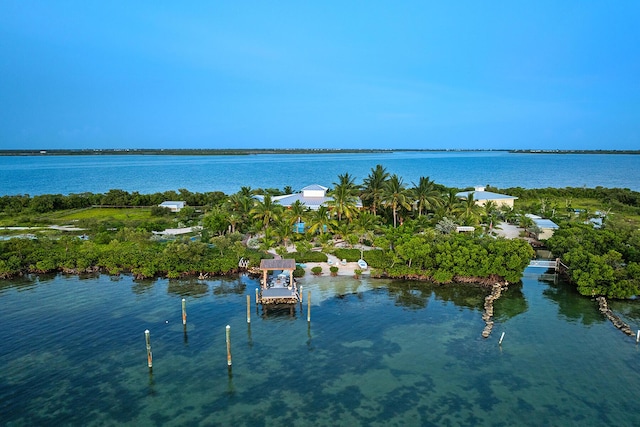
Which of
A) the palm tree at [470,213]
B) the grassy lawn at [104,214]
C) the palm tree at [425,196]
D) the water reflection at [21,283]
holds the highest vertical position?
the palm tree at [425,196]

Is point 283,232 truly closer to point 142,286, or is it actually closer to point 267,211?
point 267,211

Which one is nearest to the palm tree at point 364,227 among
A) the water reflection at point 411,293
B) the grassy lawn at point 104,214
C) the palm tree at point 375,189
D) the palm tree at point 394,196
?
the palm tree at point 394,196

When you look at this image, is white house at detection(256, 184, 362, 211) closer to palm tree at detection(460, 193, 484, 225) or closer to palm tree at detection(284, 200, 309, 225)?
palm tree at detection(284, 200, 309, 225)

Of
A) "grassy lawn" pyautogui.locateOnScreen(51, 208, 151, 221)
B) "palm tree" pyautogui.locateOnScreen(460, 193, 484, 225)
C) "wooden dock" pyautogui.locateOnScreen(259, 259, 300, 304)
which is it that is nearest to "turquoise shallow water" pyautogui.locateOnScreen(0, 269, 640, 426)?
"wooden dock" pyautogui.locateOnScreen(259, 259, 300, 304)

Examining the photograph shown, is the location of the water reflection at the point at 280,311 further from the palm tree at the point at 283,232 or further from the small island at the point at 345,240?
the palm tree at the point at 283,232

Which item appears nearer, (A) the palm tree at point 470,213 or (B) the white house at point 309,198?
(A) the palm tree at point 470,213

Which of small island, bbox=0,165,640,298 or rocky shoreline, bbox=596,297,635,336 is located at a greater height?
A: small island, bbox=0,165,640,298

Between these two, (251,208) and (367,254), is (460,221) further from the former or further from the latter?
(251,208)

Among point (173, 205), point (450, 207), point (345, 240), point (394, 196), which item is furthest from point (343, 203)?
point (173, 205)

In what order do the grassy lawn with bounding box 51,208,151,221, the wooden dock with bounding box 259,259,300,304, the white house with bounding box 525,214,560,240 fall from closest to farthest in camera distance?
1. the wooden dock with bounding box 259,259,300,304
2. the white house with bounding box 525,214,560,240
3. the grassy lawn with bounding box 51,208,151,221

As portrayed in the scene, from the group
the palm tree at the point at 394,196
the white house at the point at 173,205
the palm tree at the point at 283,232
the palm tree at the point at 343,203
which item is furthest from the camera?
the white house at the point at 173,205
